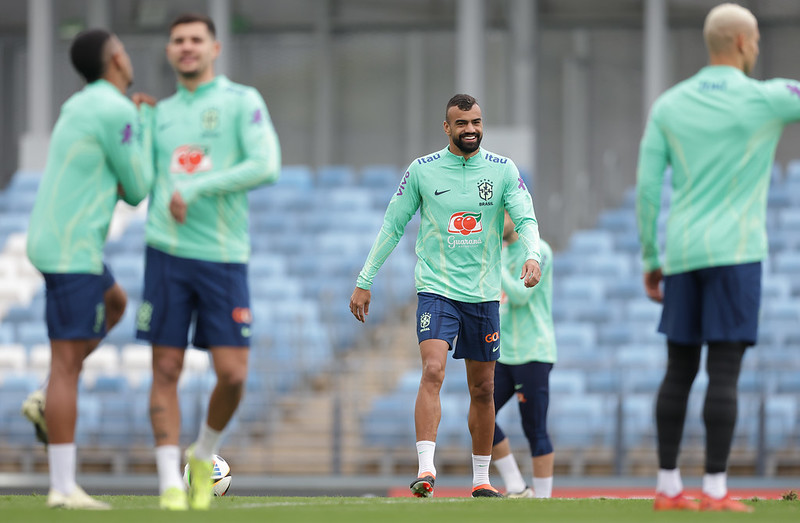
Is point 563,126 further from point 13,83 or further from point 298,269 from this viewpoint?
point 13,83

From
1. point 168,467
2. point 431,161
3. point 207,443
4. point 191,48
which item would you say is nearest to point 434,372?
point 431,161

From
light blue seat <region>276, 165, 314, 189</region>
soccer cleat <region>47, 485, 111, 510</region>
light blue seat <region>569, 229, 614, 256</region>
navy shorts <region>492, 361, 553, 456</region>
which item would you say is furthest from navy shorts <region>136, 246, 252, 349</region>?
light blue seat <region>276, 165, 314, 189</region>

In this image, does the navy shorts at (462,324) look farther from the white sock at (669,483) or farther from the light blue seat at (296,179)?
the light blue seat at (296,179)

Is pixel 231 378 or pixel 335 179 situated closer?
pixel 231 378

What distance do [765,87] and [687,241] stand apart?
27.1 inches

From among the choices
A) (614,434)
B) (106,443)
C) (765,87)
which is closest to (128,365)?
(106,443)

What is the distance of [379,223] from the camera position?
1672 cm

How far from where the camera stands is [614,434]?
12.9 m

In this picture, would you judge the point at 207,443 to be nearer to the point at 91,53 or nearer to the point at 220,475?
the point at 91,53

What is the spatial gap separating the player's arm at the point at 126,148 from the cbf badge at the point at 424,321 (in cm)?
182

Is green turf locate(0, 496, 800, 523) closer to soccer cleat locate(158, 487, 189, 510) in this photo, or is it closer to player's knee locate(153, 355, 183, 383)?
soccer cleat locate(158, 487, 189, 510)

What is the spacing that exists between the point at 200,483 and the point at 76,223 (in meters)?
1.17

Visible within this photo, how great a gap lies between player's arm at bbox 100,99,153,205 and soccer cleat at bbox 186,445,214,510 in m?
Result: 1.13

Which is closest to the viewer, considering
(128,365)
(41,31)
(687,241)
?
(687,241)
